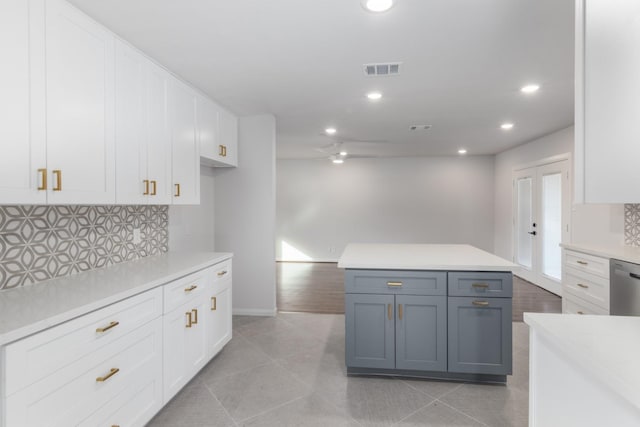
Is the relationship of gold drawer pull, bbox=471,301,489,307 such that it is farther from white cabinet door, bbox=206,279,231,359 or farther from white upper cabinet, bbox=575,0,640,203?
white cabinet door, bbox=206,279,231,359

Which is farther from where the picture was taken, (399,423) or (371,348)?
(371,348)

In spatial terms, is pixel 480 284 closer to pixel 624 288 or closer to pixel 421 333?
pixel 421 333

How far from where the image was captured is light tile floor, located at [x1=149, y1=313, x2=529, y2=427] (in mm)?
2113

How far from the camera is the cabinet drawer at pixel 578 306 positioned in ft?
9.32

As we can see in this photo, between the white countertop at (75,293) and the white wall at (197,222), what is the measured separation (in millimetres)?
750

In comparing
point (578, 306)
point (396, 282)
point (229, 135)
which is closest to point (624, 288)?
point (578, 306)

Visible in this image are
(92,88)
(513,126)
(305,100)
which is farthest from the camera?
(513,126)

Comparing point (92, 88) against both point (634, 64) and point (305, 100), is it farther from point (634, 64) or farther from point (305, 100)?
point (634, 64)

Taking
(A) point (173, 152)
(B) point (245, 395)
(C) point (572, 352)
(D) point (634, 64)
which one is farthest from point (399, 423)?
(A) point (173, 152)

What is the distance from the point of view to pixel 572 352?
0.98 meters

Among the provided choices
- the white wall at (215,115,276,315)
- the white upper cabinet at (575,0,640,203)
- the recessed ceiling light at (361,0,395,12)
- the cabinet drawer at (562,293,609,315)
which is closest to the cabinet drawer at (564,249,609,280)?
the cabinet drawer at (562,293,609,315)

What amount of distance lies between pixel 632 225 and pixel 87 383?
15.8 ft

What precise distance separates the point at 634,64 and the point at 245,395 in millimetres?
2670

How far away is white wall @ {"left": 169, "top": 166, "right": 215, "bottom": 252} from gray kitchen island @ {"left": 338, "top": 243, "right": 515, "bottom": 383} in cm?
181
